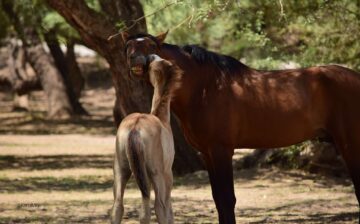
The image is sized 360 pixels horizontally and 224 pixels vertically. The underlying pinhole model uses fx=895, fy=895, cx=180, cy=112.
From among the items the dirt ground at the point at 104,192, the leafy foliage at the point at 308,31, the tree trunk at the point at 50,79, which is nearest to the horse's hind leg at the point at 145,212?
the dirt ground at the point at 104,192

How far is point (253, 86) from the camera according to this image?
8.81 metres

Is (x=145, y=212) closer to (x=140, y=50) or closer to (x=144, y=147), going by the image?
(x=144, y=147)

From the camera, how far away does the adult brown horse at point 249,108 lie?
8.46 m

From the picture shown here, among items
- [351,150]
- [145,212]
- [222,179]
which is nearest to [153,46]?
[222,179]

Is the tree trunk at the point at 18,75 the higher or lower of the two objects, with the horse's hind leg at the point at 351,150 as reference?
higher

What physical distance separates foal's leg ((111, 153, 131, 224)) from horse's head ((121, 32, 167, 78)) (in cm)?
115

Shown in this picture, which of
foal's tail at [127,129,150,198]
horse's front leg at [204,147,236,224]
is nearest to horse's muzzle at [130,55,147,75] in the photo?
horse's front leg at [204,147,236,224]

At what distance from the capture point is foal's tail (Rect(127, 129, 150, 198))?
684cm

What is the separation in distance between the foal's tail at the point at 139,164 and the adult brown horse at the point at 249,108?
1.60 m

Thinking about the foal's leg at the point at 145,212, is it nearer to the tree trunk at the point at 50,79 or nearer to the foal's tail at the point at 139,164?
the foal's tail at the point at 139,164

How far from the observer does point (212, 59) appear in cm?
884

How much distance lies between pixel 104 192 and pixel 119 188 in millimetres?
6185

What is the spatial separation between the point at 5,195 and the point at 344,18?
17.7 feet

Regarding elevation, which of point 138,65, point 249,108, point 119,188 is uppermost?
point 138,65
